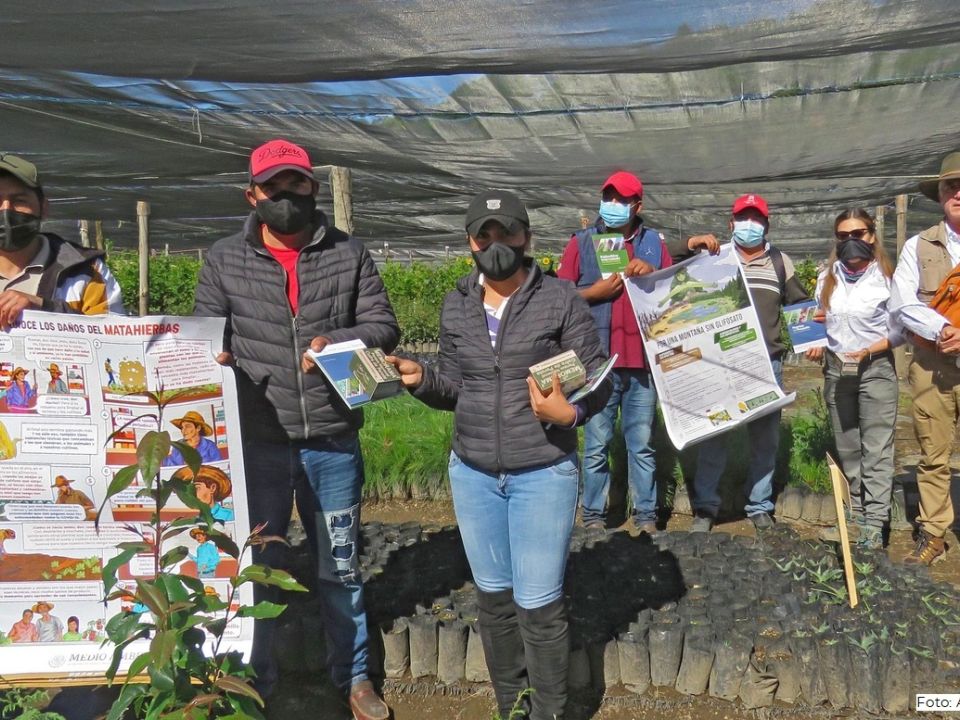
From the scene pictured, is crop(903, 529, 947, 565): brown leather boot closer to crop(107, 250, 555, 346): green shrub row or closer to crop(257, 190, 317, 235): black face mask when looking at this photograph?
crop(257, 190, 317, 235): black face mask

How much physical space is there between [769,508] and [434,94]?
314 centimetres

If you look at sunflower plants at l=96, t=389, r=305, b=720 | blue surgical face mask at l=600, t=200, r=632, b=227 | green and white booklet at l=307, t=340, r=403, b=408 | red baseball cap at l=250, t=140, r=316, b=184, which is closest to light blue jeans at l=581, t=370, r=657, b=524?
blue surgical face mask at l=600, t=200, r=632, b=227

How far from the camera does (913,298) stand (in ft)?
11.5

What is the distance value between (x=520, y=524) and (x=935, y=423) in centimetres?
245

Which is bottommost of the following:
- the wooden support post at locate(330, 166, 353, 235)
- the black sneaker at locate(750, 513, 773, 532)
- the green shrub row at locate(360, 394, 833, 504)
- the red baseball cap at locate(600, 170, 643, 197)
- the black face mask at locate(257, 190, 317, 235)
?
the black sneaker at locate(750, 513, 773, 532)

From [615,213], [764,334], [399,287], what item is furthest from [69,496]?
[399,287]

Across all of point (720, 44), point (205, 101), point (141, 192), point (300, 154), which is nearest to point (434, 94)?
→ point (205, 101)

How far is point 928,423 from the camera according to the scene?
3.65 meters

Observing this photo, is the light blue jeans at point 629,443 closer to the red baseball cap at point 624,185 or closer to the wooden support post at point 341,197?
the red baseball cap at point 624,185

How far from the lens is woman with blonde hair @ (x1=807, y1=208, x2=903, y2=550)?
3.78 metres

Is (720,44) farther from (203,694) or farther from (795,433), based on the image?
(203,694)

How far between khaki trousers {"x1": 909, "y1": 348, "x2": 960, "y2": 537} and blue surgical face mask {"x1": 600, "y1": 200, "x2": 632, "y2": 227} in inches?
59.0

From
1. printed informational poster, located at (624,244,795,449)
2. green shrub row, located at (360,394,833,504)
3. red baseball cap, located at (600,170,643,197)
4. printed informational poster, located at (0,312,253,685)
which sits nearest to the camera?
printed informational poster, located at (0,312,253,685)

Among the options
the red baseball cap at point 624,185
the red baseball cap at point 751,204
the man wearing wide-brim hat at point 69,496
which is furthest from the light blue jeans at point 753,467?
the man wearing wide-brim hat at point 69,496
